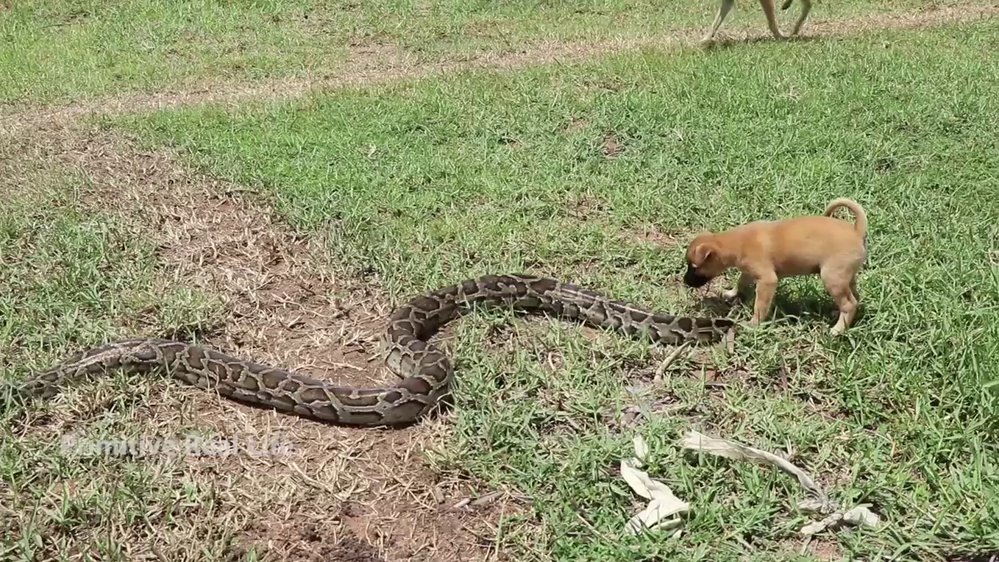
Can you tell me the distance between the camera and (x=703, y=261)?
14.0 feet

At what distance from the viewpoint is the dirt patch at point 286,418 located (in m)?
3.18

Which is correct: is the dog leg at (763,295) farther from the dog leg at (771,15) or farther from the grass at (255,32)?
the dog leg at (771,15)

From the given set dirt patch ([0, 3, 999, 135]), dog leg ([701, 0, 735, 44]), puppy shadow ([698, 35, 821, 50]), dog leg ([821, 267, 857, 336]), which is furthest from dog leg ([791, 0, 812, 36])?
dog leg ([821, 267, 857, 336])

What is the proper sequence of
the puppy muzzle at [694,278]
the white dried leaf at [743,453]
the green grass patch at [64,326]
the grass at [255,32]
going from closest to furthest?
the green grass patch at [64,326]
the white dried leaf at [743,453]
the puppy muzzle at [694,278]
the grass at [255,32]

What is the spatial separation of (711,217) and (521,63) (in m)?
5.57

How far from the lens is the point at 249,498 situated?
131 inches

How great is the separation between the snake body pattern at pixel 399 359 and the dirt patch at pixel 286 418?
9cm

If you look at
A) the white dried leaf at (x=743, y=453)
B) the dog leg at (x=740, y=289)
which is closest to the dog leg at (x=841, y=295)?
the dog leg at (x=740, y=289)

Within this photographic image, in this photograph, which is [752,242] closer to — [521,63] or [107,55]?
[521,63]

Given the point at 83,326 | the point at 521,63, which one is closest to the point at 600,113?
the point at 521,63

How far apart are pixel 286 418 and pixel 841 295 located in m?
2.88

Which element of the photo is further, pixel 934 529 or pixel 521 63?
pixel 521 63

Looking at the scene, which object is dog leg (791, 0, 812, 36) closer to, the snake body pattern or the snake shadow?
the snake shadow

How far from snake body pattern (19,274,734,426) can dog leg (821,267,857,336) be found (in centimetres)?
55
